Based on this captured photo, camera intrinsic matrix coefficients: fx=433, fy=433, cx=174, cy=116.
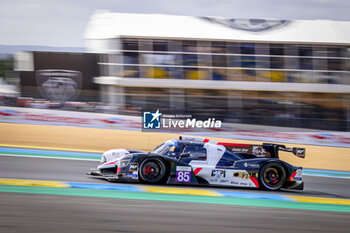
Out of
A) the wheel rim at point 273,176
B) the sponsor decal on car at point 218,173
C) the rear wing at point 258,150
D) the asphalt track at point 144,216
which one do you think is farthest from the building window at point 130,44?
the asphalt track at point 144,216

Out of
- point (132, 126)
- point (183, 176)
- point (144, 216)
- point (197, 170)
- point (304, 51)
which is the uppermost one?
point (304, 51)

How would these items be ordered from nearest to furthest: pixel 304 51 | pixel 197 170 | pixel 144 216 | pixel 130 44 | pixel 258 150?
pixel 144 216
pixel 197 170
pixel 258 150
pixel 130 44
pixel 304 51

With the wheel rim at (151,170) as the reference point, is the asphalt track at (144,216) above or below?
below

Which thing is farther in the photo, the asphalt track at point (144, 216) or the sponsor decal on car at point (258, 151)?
the sponsor decal on car at point (258, 151)

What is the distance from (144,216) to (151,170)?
8.88 feet

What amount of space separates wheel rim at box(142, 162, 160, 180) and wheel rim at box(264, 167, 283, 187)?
2328 millimetres

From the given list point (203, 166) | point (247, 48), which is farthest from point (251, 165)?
point (247, 48)

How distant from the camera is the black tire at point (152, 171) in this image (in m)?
8.38

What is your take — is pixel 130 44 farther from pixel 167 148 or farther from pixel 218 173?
pixel 218 173

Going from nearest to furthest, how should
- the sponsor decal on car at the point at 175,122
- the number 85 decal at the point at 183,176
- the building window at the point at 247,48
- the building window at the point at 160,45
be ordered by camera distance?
the number 85 decal at the point at 183,176, the sponsor decal on car at the point at 175,122, the building window at the point at 160,45, the building window at the point at 247,48

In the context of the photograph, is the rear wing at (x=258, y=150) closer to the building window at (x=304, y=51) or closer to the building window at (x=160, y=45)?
the building window at (x=160, y=45)

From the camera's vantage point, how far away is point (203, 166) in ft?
28.3

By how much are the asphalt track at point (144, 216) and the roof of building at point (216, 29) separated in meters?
27.0

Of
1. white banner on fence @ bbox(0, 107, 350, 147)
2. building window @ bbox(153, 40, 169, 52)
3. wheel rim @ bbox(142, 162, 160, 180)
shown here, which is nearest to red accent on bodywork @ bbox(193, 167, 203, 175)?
wheel rim @ bbox(142, 162, 160, 180)
